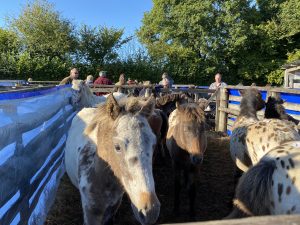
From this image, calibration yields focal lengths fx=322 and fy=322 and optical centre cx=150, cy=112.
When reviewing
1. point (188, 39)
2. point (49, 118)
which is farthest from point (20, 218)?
point (188, 39)

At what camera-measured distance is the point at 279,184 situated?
2.26 metres

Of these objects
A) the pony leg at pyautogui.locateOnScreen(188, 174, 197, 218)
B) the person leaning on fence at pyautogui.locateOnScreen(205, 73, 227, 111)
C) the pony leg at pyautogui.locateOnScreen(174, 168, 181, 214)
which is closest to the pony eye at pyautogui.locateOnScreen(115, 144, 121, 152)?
the pony leg at pyautogui.locateOnScreen(188, 174, 197, 218)

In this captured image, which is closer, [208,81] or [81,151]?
[81,151]

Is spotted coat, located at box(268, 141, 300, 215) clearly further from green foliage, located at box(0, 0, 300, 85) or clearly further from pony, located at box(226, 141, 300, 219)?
green foliage, located at box(0, 0, 300, 85)

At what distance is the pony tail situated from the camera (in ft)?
7.64

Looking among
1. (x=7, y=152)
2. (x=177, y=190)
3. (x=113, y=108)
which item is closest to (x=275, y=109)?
(x=177, y=190)

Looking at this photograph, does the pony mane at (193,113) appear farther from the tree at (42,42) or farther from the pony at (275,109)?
the tree at (42,42)

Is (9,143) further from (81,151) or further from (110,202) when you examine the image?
(110,202)

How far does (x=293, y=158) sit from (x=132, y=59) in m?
25.9

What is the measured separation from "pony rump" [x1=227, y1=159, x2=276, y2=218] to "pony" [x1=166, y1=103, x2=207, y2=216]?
5.56ft

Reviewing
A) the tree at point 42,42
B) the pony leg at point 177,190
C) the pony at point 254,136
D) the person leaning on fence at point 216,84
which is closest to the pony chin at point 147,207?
the pony at point 254,136

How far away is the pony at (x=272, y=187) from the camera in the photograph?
2.16m

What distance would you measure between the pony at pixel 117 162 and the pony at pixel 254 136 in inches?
71.7

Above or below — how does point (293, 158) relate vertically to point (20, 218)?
above
